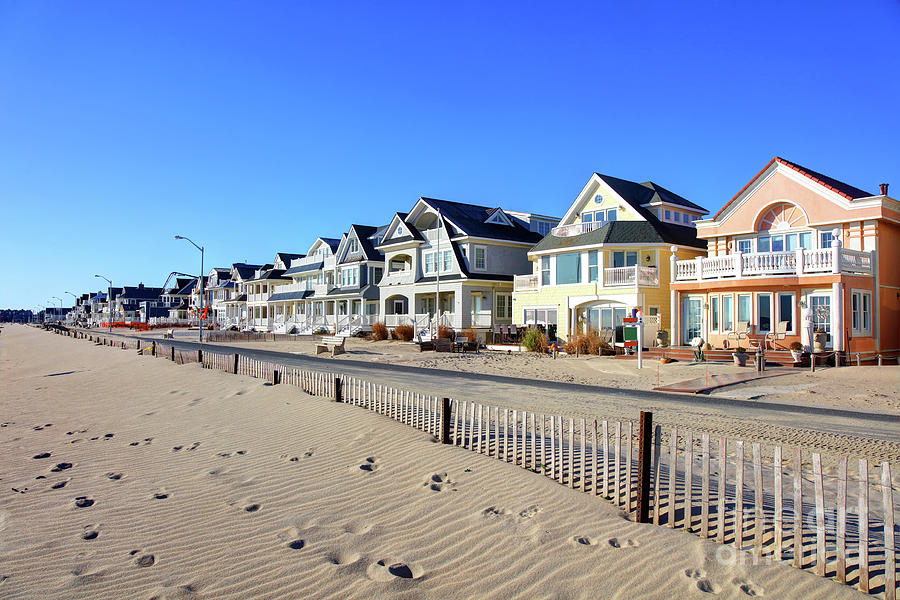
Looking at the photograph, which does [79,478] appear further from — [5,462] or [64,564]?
[64,564]

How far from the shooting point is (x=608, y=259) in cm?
3384

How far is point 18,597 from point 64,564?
0.63 metres

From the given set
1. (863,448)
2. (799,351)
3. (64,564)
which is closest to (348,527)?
(64,564)

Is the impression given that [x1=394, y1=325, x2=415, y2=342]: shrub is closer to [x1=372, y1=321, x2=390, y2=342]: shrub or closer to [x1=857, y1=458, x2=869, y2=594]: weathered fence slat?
[x1=372, y1=321, x2=390, y2=342]: shrub

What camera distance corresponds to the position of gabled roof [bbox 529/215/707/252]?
107 ft

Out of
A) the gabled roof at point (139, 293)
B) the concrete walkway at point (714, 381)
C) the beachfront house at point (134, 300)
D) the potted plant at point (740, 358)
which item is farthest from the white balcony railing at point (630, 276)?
the gabled roof at point (139, 293)

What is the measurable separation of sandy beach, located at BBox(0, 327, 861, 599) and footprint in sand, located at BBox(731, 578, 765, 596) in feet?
0.05

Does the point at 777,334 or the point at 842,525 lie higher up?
the point at 777,334

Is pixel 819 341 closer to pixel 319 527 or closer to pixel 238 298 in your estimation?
pixel 319 527

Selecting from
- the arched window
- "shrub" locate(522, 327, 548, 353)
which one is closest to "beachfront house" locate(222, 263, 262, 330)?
"shrub" locate(522, 327, 548, 353)

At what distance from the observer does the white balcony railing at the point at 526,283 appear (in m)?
38.2

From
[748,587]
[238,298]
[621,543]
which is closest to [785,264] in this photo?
[621,543]

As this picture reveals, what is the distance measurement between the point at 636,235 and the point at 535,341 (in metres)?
8.21

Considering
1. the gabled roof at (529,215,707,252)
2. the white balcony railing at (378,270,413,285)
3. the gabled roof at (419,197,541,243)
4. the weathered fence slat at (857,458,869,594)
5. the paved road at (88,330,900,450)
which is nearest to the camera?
the weathered fence slat at (857,458,869,594)
